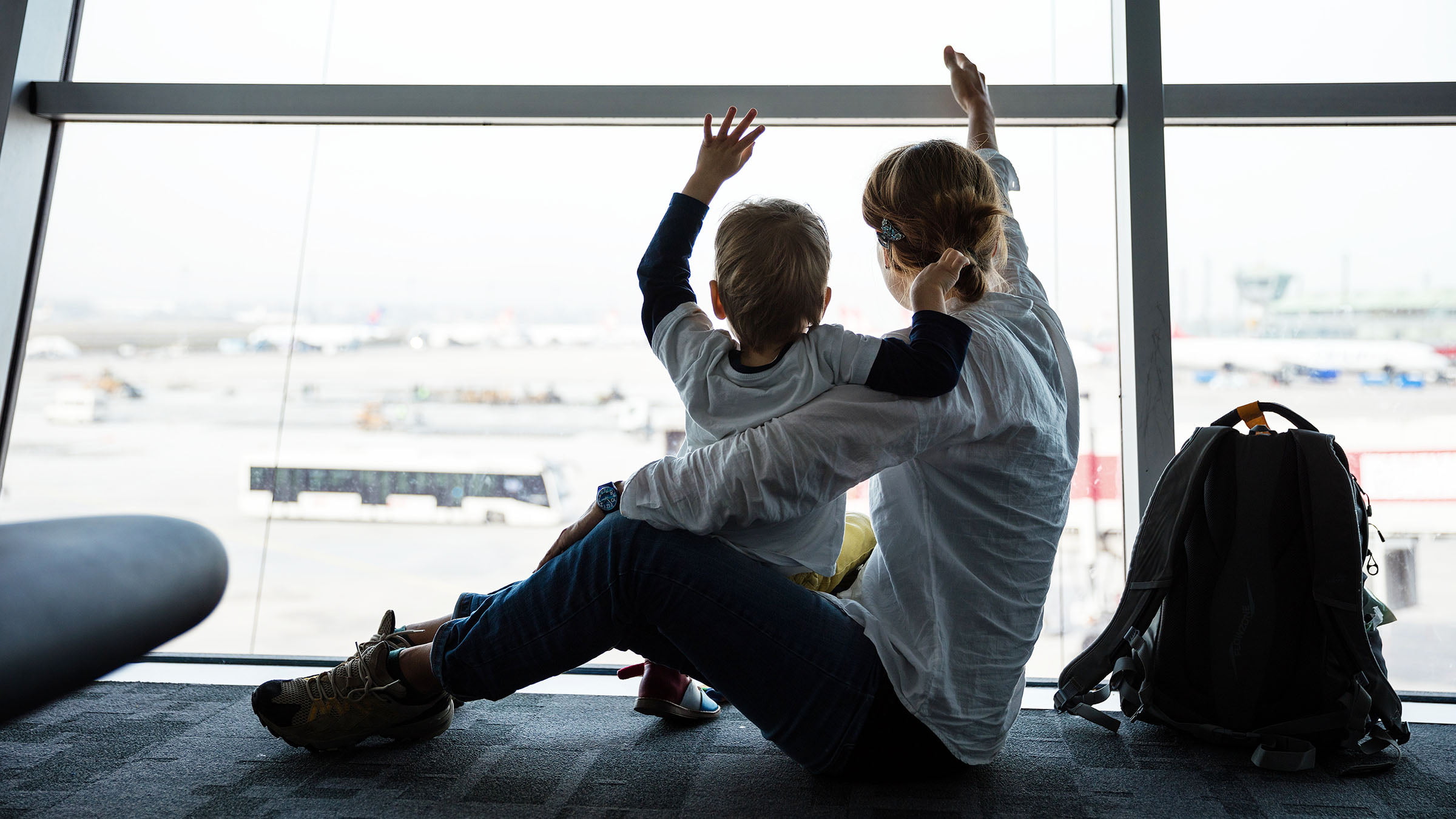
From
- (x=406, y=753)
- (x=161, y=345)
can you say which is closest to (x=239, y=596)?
(x=161, y=345)

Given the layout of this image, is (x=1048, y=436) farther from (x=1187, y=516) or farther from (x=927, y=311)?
(x=1187, y=516)

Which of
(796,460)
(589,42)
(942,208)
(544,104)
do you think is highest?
(589,42)

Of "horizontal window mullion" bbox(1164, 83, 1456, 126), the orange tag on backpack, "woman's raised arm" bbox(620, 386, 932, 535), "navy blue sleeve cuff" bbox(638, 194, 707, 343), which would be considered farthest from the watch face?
"horizontal window mullion" bbox(1164, 83, 1456, 126)

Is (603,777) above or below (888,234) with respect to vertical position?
below

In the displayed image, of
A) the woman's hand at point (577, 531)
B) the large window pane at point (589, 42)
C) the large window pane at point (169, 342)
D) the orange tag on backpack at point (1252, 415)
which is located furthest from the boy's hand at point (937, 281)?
the large window pane at point (169, 342)

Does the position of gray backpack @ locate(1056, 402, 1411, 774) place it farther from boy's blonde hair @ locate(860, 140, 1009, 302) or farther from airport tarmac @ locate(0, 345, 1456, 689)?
airport tarmac @ locate(0, 345, 1456, 689)

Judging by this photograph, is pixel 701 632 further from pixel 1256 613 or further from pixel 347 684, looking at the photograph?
pixel 1256 613

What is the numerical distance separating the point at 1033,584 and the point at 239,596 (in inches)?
67.4

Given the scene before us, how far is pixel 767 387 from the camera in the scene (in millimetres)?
1160

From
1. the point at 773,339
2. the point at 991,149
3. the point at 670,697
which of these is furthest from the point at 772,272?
the point at 670,697

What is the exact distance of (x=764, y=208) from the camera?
1.23m

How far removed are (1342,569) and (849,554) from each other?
0.76 metres

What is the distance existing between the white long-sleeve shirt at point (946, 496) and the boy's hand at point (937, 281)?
6 cm

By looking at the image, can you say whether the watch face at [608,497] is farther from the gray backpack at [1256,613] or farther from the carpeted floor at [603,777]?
the gray backpack at [1256,613]
